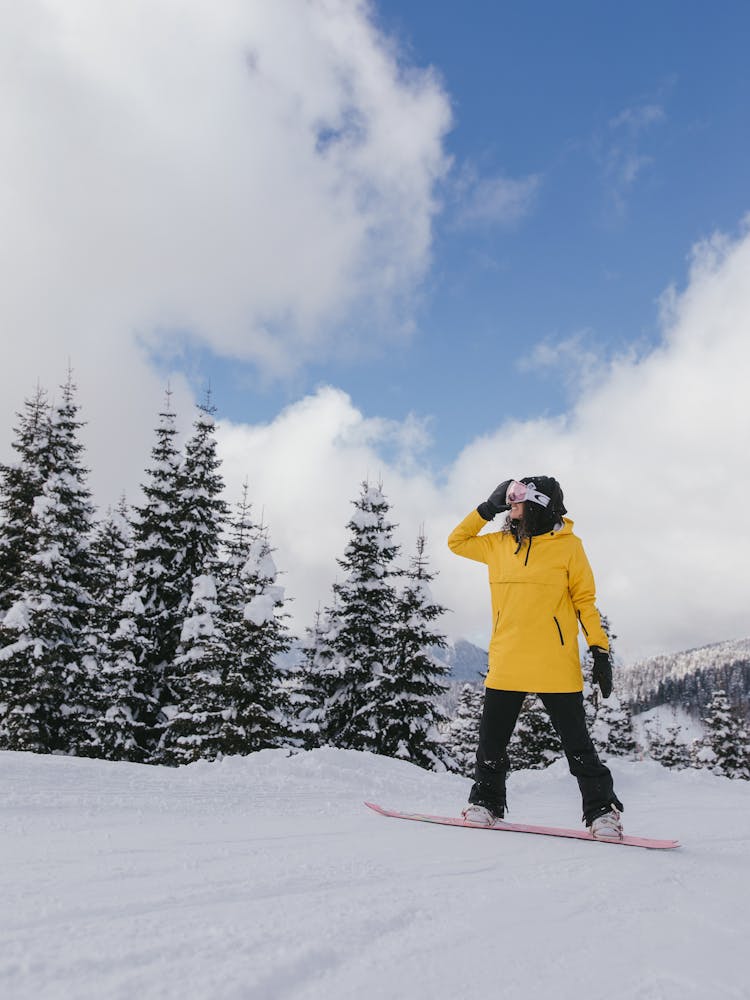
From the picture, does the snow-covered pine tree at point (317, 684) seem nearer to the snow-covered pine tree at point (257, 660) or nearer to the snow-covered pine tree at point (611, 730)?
the snow-covered pine tree at point (257, 660)

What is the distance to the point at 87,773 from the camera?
454 cm

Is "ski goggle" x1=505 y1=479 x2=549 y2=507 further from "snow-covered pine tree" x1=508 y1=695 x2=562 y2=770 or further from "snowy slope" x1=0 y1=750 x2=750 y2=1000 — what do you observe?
"snow-covered pine tree" x1=508 y1=695 x2=562 y2=770

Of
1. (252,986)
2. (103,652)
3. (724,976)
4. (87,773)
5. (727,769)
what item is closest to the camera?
(252,986)

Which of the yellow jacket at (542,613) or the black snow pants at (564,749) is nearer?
A: the black snow pants at (564,749)

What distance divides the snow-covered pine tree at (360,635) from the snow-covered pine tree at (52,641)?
7033 millimetres

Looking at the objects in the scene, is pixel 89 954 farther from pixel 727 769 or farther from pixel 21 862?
pixel 727 769

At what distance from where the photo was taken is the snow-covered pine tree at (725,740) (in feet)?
109

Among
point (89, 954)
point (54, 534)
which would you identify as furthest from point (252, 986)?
point (54, 534)

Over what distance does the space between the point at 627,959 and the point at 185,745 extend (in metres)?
15.4

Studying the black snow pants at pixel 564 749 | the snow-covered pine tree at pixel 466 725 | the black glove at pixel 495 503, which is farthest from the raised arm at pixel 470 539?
the snow-covered pine tree at pixel 466 725

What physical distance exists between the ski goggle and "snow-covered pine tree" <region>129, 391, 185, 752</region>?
642 inches

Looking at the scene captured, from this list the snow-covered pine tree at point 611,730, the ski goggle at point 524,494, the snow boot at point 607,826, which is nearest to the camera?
the snow boot at point 607,826

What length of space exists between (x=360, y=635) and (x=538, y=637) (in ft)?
52.4

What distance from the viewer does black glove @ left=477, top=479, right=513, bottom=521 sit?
423 cm
